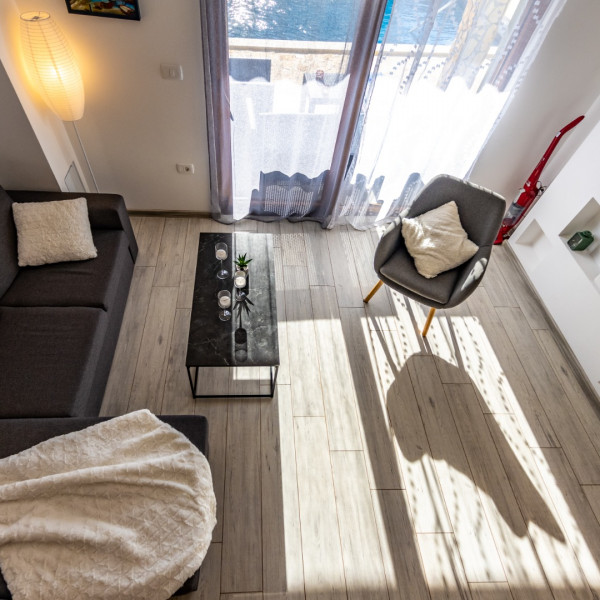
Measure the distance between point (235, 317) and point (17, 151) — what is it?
1631mm

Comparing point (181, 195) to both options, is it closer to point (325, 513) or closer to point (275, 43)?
point (275, 43)

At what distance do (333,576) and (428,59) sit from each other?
2.85 m

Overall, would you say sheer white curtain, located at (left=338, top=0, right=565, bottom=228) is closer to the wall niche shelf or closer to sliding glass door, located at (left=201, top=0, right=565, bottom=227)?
sliding glass door, located at (left=201, top=0, right=565, bottom=227)

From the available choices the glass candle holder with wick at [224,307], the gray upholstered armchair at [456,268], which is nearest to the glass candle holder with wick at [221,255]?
the glass candle holder with wick at [224,307]

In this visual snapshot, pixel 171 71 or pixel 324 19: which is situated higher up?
pixel 324 19

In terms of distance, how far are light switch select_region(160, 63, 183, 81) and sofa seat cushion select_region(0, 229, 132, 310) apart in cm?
111

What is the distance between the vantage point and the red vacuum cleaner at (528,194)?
290cm

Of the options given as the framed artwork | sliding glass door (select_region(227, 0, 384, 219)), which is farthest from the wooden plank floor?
the framed artwork

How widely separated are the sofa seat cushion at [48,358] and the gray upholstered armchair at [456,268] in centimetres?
172

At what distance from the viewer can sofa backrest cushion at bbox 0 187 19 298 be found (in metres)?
2.21

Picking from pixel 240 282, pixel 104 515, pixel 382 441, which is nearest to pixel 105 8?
pixel 240 282

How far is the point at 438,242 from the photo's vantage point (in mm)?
2574

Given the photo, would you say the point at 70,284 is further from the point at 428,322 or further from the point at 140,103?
the point at 428,322

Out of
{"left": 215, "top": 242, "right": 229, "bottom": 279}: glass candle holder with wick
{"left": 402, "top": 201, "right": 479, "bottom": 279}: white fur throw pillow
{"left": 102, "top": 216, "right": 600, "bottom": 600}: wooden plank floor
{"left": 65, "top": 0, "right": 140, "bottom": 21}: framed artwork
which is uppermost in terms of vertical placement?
{"left": 65, "top": 0, "right": 140, "bottom": 21}: framed artwork
